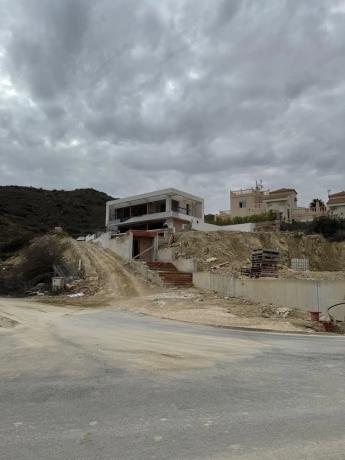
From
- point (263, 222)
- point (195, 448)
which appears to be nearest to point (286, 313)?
point (195, 448)

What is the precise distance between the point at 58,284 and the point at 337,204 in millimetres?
54423

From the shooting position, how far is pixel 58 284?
32.7m

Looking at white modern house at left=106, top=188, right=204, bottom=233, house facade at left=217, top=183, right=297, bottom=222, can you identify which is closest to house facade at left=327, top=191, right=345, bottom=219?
house facade at left=217, top=183, right=297, bottom=222

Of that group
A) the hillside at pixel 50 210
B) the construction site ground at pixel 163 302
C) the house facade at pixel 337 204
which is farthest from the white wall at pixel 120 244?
the house facade at pixel 337 204

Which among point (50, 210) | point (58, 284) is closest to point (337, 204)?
point (58, 284)

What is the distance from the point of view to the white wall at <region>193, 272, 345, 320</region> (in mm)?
19550

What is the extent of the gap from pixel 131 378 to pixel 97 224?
97.5 metres

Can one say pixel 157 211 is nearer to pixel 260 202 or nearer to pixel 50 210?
pixel 260 202

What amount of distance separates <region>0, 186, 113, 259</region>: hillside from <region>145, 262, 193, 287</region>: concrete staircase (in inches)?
2008

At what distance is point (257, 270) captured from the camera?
1183 inches

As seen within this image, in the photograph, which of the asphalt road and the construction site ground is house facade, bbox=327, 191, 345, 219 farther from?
the asphalt road

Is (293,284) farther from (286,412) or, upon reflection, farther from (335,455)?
(335,455)

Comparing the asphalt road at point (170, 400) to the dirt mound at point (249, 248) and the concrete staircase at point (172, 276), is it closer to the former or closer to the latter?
the concrete staircase at point (172, 276)

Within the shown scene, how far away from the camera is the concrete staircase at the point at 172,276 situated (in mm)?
30812
